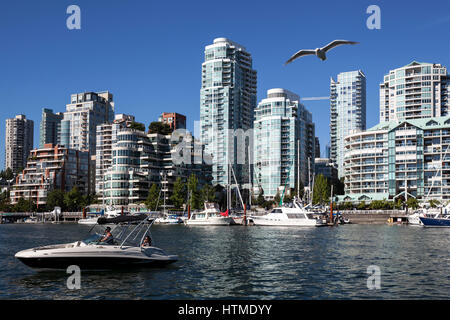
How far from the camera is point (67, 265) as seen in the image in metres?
31.3

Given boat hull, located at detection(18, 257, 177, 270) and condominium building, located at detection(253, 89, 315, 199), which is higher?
condominium building, located at detection(253, 89, 315, 199)

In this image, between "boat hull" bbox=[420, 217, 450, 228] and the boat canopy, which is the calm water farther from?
"boat hull" bbox=[420, 217, 450, 228]

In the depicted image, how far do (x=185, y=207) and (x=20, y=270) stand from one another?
121788 mm

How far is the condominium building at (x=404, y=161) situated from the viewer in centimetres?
15100

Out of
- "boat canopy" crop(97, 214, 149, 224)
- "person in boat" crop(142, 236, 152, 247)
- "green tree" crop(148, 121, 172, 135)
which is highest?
"green tree" crop(148, 121, 172, 135)

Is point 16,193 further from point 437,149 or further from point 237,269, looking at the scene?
point 237,269

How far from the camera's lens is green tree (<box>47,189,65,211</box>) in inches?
7057

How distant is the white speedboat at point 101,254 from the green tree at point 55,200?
505ft

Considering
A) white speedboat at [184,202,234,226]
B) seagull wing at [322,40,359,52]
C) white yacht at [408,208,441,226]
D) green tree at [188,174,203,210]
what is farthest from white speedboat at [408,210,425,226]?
seagull wing at [322,40,359,52]

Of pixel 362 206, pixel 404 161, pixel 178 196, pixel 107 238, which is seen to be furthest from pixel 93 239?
pixel 404 161

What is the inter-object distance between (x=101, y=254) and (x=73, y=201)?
15378 cm

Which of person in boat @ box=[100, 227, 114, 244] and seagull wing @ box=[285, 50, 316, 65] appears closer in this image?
person in boat @ box=[100, 227, 114, 244]

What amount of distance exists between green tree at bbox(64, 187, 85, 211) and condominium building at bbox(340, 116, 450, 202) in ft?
301

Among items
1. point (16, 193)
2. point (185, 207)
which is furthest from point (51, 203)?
point (185, 207)
